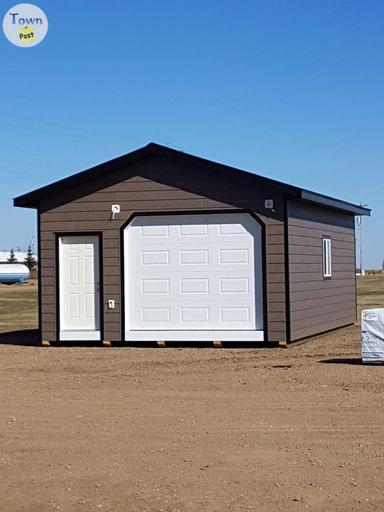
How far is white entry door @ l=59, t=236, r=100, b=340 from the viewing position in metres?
19.3

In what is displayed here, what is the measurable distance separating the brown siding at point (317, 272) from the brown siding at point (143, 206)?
1.29ft

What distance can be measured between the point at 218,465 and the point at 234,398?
142 inches

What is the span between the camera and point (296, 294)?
1877 centimetres

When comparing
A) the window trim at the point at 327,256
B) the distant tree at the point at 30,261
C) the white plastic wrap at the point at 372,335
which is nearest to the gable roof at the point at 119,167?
the window trim at the point at 327,256

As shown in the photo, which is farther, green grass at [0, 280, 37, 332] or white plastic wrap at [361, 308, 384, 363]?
green grass at [0, 280, 37, 332]

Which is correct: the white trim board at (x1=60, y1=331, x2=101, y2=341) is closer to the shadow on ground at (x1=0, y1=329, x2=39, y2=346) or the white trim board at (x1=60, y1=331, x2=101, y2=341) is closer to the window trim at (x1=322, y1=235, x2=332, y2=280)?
the shadow on ground at (x1=0, y1=329, x2=39, y2=346)

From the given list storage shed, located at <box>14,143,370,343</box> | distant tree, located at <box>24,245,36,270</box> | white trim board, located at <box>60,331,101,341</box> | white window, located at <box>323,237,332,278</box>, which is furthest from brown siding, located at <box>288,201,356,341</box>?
distant tree, located at <box>24,245,36,270</box>

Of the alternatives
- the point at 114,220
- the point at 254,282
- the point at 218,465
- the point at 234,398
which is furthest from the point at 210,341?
the point at 218,465

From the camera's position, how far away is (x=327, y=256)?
2203 centimetres

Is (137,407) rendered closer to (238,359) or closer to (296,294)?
(238,359)

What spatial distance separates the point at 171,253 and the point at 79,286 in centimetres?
209

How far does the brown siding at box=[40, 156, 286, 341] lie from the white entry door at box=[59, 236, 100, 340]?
0.68 feet

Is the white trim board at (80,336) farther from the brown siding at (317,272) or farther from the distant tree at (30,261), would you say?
the distant tree at (30,261)

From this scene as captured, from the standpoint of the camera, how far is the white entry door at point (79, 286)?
63.3 feet
